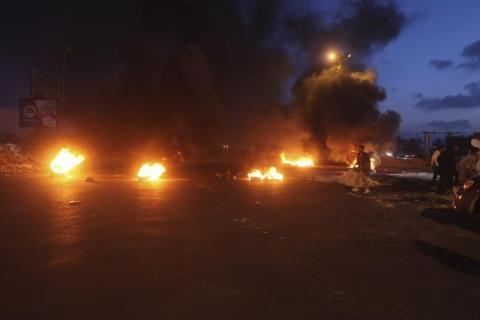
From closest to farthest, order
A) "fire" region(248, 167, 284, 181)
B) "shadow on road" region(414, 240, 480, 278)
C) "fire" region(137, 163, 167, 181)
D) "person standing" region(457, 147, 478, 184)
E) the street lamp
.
A: "shadow on road" region(414, 240, 480, 278), "person standing" region(457, 147, 478, 184), "fire" region(137, 163, 167, 181), "fire" region(248, 167, 284, 181), the street lamp

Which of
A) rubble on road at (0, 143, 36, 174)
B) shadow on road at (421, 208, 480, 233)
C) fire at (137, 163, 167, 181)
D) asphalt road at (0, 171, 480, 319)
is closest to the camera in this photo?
asphalt road at (0, 171, 480, 319)

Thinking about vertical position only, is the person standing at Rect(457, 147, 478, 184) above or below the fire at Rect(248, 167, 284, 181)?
above

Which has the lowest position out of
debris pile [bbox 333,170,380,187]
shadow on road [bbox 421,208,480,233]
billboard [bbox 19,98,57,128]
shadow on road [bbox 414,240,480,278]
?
shadow on road [bbox 414,240,480,278]

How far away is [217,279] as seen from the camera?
540cm

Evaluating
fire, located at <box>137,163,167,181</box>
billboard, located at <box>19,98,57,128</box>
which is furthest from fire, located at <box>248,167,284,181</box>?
billboard, located at <box>19,98,57,128</box>

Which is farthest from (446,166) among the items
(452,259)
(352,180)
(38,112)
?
(38,112)

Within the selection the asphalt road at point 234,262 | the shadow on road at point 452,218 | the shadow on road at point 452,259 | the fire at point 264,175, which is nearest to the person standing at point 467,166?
the fire at point 264,175

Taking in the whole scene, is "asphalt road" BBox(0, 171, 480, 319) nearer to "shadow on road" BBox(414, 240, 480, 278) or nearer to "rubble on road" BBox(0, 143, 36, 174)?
"shadow on road" BBox(414, 240, 480, 278)

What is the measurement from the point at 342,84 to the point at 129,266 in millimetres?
35082

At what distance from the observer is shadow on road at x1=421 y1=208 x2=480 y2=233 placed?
9492 millimetres

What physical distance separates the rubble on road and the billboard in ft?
9.31

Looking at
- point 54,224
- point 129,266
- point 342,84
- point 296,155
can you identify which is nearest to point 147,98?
point 296,155

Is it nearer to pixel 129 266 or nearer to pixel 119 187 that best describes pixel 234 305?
pixel 129 266

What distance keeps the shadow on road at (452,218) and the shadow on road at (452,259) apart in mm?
2113
